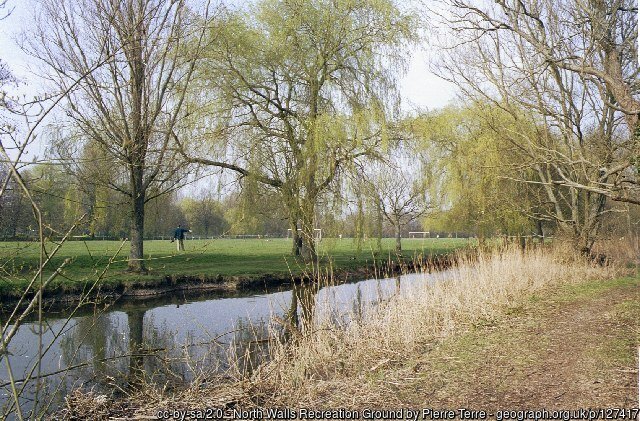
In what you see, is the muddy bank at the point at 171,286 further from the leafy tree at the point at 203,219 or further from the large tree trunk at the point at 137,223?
the leafy tree at the point at 203,219

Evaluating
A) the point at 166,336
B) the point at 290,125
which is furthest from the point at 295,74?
the point at 166,336

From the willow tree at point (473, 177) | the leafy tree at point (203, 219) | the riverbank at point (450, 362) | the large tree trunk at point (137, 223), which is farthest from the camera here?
the leafy tree at point (203, 219)

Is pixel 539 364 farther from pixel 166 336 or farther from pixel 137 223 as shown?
pixel 137 223

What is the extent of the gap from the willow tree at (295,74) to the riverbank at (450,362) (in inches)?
332

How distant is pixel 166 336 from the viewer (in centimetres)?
792

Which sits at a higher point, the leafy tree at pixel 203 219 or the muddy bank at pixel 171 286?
the leafy tree at pixel 203 219

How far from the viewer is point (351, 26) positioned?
1535cm

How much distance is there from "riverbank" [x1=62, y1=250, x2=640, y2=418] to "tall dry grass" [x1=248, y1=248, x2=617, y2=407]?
0.02 metres

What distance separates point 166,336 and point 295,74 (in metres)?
9.78

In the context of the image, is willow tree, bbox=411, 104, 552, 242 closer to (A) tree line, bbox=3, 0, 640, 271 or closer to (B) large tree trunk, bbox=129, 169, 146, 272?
(A) tree line, bbox=3, 0, 640, 271

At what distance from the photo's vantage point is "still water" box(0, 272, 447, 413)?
205 inches

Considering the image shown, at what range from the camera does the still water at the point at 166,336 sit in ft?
17.1

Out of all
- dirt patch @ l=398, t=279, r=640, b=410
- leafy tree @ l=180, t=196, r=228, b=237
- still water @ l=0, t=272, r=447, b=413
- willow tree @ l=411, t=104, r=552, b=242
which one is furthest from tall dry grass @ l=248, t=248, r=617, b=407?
leafy tree @ l=180, t=196, r=228, b=237

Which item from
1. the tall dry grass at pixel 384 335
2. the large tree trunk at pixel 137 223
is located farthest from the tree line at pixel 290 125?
the tall dry grass at pixel 384 335
